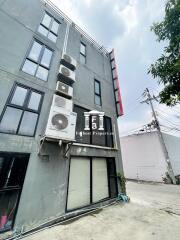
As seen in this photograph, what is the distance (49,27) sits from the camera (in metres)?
6.64

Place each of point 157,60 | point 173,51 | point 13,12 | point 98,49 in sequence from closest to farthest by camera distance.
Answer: point 173,51, point 157,60, point 13,12, point 98,49

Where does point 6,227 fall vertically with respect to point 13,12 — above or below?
below

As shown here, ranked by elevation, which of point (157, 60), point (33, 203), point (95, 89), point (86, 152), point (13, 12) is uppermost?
point (13, 12)

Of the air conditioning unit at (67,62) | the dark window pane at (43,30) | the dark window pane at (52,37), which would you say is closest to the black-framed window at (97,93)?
the air conditioning unit at (67,62)

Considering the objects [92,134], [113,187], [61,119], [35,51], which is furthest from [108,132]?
[35,51]

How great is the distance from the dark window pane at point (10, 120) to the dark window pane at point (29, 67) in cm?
179

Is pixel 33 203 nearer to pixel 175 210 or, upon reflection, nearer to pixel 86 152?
pixel 86 152

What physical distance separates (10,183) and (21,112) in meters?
2.20

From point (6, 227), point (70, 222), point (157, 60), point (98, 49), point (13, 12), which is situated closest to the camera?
point (6, 227)

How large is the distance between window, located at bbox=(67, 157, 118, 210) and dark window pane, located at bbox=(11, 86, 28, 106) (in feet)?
9.68

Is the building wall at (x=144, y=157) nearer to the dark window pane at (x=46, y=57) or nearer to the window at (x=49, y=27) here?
the dark window pane at (x=46, y=57)

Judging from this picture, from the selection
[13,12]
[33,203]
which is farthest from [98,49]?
[33,203]

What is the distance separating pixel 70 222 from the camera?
3791 mm

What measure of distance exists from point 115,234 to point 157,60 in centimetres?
603
